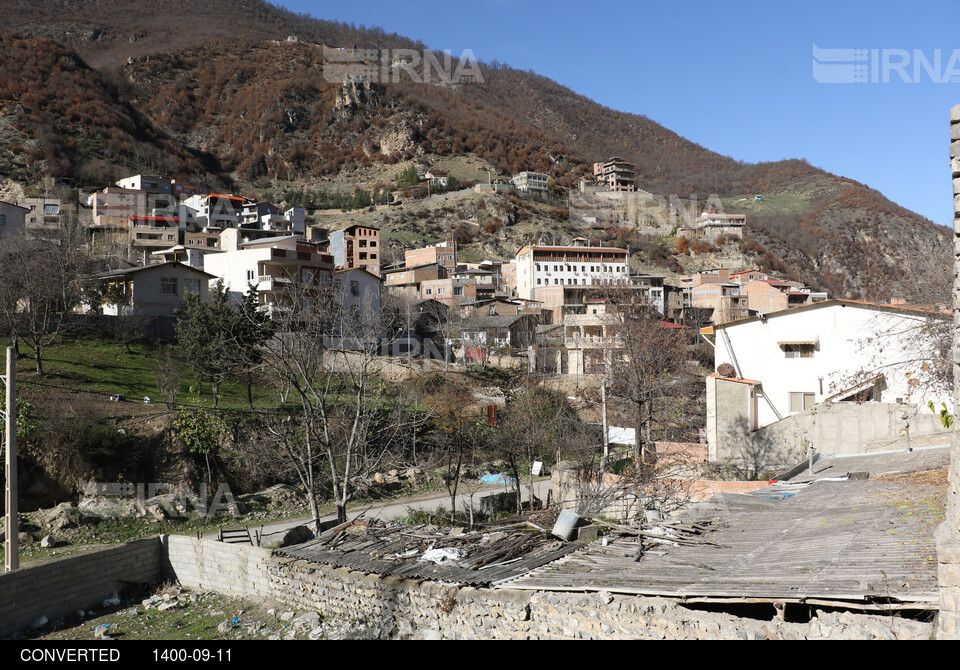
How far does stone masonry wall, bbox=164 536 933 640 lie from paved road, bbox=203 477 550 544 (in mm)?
3751

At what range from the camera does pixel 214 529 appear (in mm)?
17219

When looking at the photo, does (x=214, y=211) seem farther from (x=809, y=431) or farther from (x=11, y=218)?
(x=809, y=431)

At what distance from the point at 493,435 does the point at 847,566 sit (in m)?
20.7

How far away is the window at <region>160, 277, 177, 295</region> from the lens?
34.7 m

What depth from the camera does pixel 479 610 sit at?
7.81 meters

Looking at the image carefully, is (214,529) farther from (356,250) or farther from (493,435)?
(356,250)

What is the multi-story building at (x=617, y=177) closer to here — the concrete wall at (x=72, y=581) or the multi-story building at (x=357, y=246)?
the multi-story building at (x=357, y=246)

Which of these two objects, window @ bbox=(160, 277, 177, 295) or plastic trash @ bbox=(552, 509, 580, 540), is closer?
plastic trash @ bbox=(552, 509, 580, 540)

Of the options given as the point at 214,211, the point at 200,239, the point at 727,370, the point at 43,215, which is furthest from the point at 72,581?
the point at 214,211

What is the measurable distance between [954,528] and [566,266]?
226 feet

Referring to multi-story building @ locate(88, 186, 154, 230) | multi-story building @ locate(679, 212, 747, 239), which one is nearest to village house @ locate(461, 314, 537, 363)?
multi-story building @ locate(88, 186, 154, 230)

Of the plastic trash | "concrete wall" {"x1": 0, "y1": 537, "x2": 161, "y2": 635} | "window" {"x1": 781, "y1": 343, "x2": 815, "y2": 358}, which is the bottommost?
"concrete wall" {"x1": 0, "y1": 537, "x2": 161, "y2": 635}

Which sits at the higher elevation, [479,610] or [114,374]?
[114,374]
